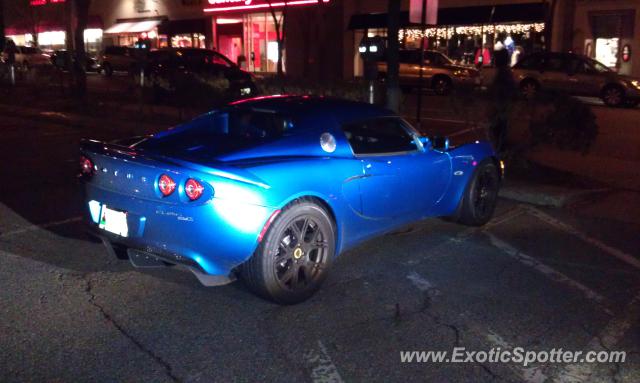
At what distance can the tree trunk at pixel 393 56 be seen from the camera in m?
10.2

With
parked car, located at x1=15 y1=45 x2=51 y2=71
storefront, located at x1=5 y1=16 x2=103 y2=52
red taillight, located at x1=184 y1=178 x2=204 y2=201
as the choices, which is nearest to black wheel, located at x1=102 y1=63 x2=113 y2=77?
parked car, located at x1=15 y1=45 x2=51 y2=71

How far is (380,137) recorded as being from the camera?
6.05 m

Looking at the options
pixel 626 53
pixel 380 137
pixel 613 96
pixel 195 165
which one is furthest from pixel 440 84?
pixel 195 165

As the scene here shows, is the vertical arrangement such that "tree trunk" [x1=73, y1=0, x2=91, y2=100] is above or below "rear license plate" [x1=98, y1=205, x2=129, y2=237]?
above

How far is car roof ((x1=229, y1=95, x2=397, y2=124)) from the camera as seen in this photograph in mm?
5441

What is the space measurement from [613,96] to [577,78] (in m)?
1.40

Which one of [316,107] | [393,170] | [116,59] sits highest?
[116,59]

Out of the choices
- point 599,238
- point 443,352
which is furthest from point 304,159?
point 599,238

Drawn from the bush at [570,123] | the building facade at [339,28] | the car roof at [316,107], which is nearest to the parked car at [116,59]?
the building facade at [339,28]

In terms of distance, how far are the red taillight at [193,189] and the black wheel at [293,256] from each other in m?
0.53

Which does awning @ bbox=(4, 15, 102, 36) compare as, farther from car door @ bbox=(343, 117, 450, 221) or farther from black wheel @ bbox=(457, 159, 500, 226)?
car door @ bbox=(343, 117, 450, 221)

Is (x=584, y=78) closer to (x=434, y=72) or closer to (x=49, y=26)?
(x=434, y=72)

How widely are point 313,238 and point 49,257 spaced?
95.0 inches

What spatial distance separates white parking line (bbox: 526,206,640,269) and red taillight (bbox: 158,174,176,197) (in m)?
4.09
